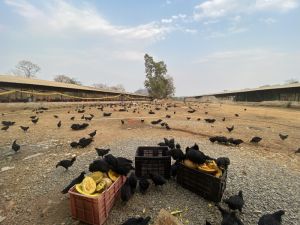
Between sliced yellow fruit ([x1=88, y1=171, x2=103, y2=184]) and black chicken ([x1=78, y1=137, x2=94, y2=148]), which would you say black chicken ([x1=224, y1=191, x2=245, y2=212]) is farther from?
black chicken ([x1=78, y1=137, x2=94, y2=148])

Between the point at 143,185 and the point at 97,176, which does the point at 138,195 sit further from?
the point at 97,176

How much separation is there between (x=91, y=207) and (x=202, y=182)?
2438 millimetres

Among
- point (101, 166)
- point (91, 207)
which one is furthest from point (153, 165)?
point (91, 207)

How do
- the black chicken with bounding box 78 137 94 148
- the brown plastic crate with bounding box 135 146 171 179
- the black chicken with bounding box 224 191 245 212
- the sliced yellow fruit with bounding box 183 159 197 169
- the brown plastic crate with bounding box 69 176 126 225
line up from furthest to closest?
the black chicken with bounding box 78 137 94 148 → the brown plastic crate with bounding box 135 146 171 179 → the sliced yellow fruit with bounding box 183 159 197 169 → the black chicken with bounding box 224 191 245 212 → the brown plastic crate with bounding box 69 176 126 225

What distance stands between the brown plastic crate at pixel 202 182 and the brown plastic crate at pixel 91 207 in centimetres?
184

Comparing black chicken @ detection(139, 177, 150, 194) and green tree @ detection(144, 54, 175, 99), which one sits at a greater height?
green tree @ detection(144, 54, 175, 99)

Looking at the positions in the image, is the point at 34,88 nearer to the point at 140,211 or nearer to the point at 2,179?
the point at 2,179

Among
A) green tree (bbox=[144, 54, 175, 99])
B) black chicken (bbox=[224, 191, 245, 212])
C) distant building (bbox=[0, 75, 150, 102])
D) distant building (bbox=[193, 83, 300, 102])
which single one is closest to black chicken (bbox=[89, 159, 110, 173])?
black chicken (bbox=[224, 191, 245, 212])

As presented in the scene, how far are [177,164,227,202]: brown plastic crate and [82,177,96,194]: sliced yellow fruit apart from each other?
2.15 metres

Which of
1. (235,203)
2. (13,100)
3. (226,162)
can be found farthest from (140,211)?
(13,100)

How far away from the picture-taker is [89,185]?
3.77 m

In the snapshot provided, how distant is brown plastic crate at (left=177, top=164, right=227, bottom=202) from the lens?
13.6 feet

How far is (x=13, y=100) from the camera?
24.0 metres

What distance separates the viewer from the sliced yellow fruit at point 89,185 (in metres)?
3.65
